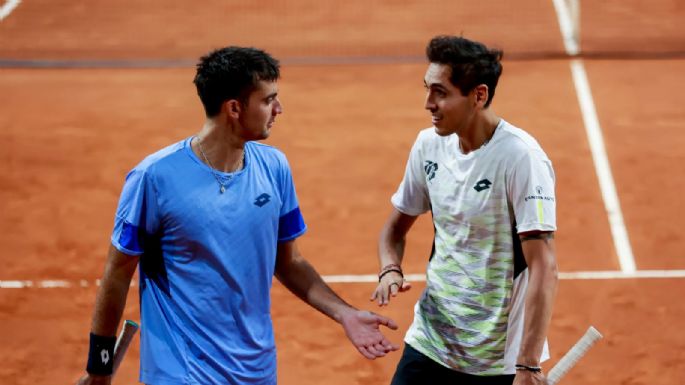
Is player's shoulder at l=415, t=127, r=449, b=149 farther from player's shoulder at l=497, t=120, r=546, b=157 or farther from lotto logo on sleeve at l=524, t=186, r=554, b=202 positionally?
lotto logo on sleeve at l=524, t=186, r=554, b=202

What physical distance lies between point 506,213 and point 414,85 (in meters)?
8.32

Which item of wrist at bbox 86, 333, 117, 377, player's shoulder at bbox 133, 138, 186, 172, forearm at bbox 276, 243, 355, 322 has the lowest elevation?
wrist at bbox 86, 333, 117, 377

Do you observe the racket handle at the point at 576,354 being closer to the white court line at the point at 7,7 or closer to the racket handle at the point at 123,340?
the racket handle at the point at 123,340

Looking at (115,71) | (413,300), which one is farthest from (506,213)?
(115,71)

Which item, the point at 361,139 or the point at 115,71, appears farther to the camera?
the point at 115,71

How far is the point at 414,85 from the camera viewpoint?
13.2 meters

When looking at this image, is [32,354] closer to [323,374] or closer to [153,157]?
[323,374]

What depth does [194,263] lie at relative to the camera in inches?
186

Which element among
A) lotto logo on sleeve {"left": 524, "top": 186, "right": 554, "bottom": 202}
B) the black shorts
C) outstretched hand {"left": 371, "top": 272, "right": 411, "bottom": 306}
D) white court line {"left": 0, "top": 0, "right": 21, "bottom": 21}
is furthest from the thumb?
white court line {"left": 0, "top": 0, "right": 21, "bottom": 21}

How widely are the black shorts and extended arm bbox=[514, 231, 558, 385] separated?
43 centimetres

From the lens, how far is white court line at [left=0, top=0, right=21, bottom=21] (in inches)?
637

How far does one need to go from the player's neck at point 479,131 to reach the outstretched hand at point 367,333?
851mm

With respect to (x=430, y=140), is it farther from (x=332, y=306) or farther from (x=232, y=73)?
(x=232, y=73)

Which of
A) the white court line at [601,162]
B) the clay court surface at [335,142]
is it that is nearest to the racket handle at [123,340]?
the clay court surface at [335,142]
